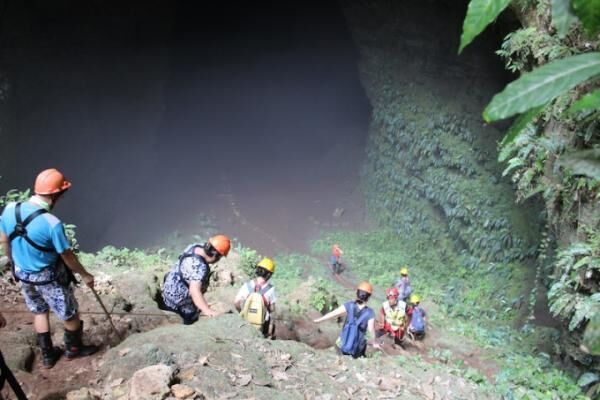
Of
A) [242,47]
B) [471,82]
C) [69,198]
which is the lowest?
[69,198]

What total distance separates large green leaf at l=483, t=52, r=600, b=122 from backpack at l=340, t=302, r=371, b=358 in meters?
5.69

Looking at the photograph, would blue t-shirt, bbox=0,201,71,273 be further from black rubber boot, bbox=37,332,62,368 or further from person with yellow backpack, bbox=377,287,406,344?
person with yellow backpack, bbox=377,287,406,344

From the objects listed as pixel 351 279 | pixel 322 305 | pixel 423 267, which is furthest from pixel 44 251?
pixel 423 267

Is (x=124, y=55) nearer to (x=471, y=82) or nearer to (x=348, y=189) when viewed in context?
(x=348, y=189)

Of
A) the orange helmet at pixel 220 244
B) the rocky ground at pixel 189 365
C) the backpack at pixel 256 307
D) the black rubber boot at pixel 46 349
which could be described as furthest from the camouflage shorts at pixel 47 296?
the backpack at pixel 256 307

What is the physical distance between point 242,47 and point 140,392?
2698cm

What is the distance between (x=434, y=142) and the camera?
14.9 metres

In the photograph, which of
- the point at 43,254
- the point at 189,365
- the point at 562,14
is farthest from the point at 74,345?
the point at 562,14

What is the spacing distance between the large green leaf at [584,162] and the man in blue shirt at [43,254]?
387 cm

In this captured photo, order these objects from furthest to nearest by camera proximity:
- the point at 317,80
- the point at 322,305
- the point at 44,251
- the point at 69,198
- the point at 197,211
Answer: the point at 317,80 < the point at 197,211 < the point at 69,198 < the point at 322,305 < the point at 44,251

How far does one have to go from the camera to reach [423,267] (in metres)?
14.7

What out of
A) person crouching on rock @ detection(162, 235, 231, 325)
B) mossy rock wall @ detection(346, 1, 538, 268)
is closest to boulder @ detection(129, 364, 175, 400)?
person crouching on rock @ detection(162, 235, 231, 325)

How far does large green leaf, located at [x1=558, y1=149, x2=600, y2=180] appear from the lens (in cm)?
105

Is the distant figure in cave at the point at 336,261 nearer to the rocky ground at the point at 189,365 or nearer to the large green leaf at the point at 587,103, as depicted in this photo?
the rocky ground at the point at 189,365
